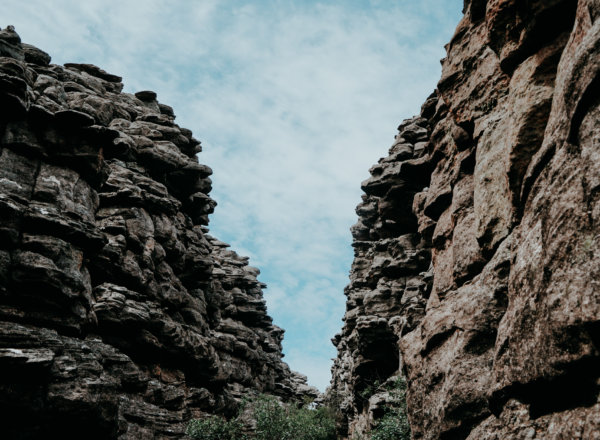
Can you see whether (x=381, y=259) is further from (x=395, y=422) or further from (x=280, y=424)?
(x=280, y=424)

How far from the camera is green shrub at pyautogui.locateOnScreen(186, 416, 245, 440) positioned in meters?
57.3

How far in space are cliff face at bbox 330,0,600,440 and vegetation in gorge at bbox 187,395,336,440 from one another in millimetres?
44697

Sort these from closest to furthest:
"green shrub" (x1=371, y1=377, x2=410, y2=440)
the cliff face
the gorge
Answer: the cliff face
the gorge
"green shrub" (x1=371, y1=377, x2=410, y2=440)

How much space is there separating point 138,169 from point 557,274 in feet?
190

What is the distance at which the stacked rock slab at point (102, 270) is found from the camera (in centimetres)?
3347

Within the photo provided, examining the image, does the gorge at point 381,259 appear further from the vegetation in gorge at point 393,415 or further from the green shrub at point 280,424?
the green shrub at point 280,424

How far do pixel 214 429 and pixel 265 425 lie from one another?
966 cm

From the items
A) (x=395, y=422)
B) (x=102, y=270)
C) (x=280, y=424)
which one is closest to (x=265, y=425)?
(x=280, y=424)

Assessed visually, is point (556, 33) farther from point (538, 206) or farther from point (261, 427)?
point (261, 427)

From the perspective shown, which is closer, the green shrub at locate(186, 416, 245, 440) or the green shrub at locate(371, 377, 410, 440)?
the green shrub at locate(371, 377, 410, 440)

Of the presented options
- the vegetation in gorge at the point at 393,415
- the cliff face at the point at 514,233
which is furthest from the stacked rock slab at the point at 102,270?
the cliff face at the point at 514,233

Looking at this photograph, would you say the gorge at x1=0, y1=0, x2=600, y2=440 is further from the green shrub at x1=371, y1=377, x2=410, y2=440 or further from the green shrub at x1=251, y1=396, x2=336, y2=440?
the green shrub at x1=251, y1=396, x2=336, y2=440

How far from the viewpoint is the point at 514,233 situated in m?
15.8

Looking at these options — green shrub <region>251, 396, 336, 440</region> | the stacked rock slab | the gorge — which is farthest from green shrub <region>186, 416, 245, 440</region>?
green shrub <region>251, 396, 336, 440</region>
